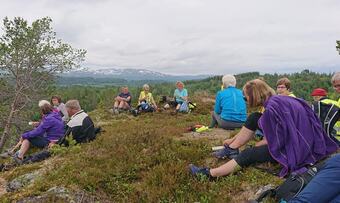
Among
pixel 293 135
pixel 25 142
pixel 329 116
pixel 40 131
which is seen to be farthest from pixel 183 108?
pixel 293 135

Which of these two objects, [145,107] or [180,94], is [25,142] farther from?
[180,94]

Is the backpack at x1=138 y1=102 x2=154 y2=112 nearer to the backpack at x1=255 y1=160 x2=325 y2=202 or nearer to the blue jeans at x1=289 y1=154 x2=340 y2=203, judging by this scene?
the backpack at x1=255 y1=160 x2=325 y2=202

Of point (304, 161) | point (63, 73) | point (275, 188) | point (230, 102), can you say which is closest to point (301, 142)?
point (304, 161)

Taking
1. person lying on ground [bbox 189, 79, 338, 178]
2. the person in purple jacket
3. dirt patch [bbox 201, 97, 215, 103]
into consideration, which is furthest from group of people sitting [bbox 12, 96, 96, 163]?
dirt patch [bbox 201, 97, 215, 103]

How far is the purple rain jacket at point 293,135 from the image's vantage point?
4953mm

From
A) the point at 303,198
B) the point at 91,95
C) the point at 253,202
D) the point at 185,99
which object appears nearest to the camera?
the point at 303,198

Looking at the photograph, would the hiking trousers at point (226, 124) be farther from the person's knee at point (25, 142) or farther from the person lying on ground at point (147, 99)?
the person lying on ground at point (147, 99)

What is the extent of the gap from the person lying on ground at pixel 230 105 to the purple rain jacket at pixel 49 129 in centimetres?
454

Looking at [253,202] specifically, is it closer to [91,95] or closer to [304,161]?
[304,161]

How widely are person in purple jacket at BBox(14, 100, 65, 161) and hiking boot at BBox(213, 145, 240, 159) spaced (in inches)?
194

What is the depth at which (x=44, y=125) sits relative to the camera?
9.48 m

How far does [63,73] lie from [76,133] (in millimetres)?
Answer: 15988

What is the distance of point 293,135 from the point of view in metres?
4.93

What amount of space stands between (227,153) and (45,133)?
561cm
